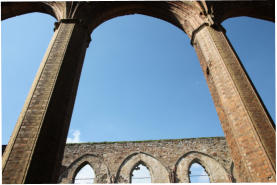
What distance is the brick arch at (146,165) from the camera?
1161 cm

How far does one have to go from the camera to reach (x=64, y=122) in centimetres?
357

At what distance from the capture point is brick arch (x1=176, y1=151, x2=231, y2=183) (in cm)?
1148

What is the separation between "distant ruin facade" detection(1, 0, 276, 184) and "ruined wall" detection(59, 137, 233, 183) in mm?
8554

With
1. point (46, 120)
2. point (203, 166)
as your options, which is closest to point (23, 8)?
point (46, 120)

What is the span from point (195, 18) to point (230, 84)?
10.3 feet

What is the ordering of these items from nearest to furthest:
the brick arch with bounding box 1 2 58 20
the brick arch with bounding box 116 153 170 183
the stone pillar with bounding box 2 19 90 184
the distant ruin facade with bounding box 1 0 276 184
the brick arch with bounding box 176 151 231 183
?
the stone pillar with bounding box 2 19 90 184 → the distant ruin facade with bounding box 1 0 276 184 → the brick arch with bounding box 1 2 58 20 → the brick arch with bounding box 176 151 231 183 → the brick arch with bounding box 116 153 170 183

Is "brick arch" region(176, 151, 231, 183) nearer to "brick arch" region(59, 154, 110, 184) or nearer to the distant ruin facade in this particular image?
"brick arch" region(59, 154, 110, 184)

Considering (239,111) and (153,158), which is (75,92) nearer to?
(239,111)

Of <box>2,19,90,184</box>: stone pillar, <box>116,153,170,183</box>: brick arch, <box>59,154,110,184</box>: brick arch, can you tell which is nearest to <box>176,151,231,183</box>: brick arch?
<box>116,153,170,183</box>: brick arch

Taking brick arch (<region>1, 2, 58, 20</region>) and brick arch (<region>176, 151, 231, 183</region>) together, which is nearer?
brick arch (<region>1, 2, 58, 20</region>)

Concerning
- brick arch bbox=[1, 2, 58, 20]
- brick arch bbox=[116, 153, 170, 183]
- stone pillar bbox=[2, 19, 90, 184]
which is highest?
brick arch bbox=[1, 2, 58, 20]

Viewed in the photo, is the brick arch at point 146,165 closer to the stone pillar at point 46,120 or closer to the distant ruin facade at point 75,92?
the distant ruin facade at point 75,92

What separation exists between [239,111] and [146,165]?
9791mm

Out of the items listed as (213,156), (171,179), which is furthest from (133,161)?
(213,156)
